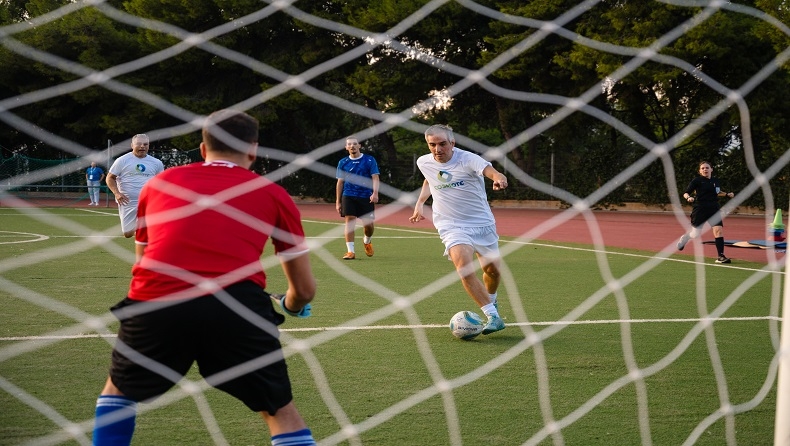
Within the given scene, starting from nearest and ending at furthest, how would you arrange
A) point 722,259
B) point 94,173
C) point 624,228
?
point 722,259
point 624,228
point 94,173

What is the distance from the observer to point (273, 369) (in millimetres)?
2996

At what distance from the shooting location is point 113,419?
9.79ft

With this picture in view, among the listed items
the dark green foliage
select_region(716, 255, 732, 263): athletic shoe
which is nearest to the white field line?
select_region(716, 255, 732, 263): athletic shoe

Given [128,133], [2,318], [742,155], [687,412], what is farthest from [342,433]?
[128,133]

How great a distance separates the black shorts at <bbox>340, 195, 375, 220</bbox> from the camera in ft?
40.5

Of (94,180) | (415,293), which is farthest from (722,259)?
(94,180)

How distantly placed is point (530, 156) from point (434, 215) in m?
23.7

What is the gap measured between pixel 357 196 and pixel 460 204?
5.63m

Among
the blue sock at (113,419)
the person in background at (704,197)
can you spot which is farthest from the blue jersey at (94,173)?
the blue sock at (113,419)

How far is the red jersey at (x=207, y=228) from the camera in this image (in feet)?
9.55

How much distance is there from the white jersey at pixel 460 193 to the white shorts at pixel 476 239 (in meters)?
0.05

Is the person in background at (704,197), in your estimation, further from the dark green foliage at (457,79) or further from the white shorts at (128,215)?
the white shorts at (128,215)

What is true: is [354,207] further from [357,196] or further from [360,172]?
[360,172]

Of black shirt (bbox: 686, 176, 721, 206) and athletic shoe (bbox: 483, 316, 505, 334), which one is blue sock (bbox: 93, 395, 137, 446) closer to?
athletic shoe (bbox: 483, 316, 505, 334)
